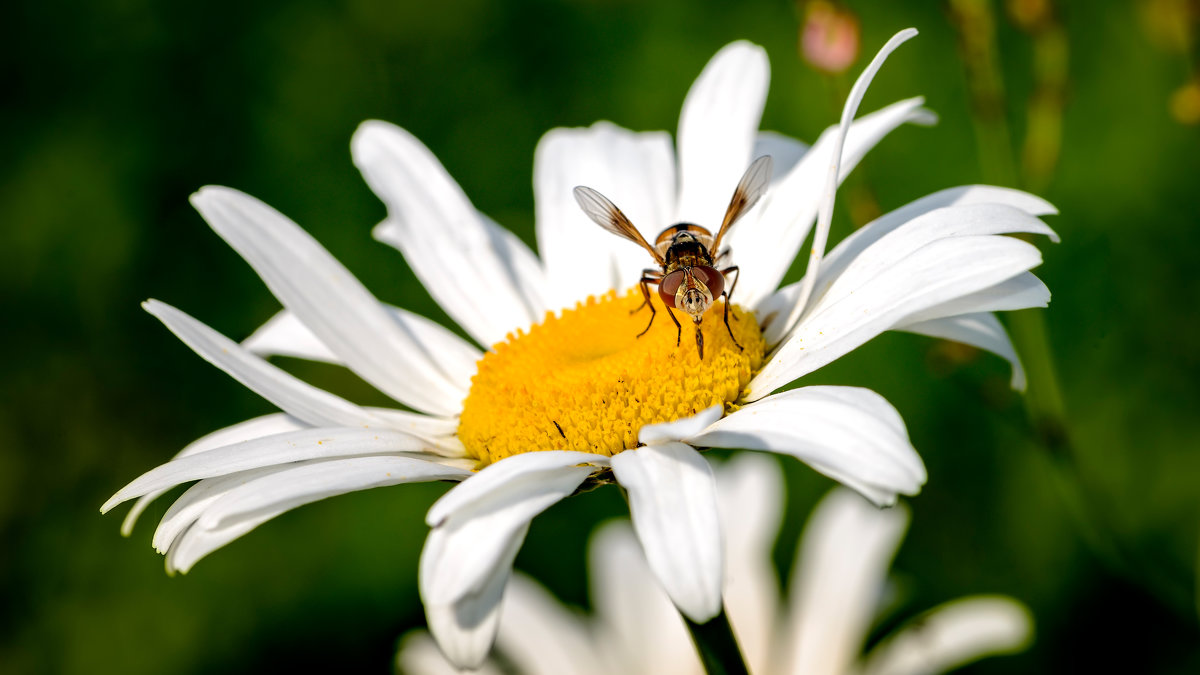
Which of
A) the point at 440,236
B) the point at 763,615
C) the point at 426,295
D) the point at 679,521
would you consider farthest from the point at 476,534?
the point at 426,295

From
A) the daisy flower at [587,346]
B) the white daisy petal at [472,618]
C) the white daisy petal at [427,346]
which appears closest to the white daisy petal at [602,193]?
the daisy flower at [587,346]

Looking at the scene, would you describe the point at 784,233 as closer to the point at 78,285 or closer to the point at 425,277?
the point at 425,277

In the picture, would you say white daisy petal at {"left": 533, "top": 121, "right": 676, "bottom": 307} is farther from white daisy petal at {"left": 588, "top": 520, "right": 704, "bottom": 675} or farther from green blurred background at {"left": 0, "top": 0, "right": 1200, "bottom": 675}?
white daisy petal at {"left": 588, "top": 520, "right": 704, "bottom": 675}

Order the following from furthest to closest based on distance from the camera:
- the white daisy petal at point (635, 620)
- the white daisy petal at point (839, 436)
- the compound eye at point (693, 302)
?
1. the white daisy petal at point (635, 620)
2. the compound eye at point (693, 302)
3. the white daisy petal at point (839, 436)

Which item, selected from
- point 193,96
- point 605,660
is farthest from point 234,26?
point 605,660

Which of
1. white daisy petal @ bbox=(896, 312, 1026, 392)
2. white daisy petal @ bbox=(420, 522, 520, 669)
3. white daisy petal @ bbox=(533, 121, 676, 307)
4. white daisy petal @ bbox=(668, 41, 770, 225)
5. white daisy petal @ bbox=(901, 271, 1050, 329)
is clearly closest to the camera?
white daisy petal @ bbox=(420, 522, 520, 669)

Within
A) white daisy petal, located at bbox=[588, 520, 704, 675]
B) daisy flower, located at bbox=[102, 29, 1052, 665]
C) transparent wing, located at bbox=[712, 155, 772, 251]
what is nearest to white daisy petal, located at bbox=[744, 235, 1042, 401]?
daisy flower, located at bbox=[102, 29, 1052, 665]

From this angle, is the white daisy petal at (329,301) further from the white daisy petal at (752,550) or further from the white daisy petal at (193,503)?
the white daisy petal at (752,550)
